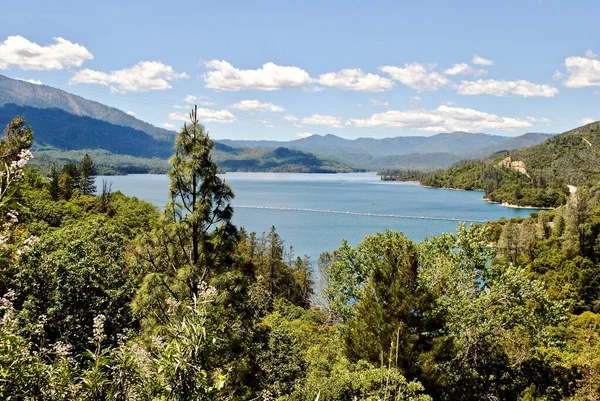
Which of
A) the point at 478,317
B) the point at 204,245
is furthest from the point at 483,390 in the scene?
the point at 204,245

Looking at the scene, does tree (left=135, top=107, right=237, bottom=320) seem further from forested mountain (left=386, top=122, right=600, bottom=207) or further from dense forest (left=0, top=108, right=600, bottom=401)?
forested mountain (left=386, top=122, right=600, bottom=207)

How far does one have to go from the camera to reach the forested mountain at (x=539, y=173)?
12934 centimetres

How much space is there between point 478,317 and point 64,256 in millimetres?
13592

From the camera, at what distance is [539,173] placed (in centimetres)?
15962

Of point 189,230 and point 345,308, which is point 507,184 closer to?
point 345,308

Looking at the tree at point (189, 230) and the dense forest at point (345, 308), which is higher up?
the tree at point (189, 230)

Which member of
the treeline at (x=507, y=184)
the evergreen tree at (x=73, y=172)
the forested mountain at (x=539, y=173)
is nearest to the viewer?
the evergreen tree at (x=73, y=172)

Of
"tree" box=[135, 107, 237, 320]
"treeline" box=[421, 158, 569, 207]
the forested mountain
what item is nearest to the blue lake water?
"treeline" box=[421, 158, 569, 207]

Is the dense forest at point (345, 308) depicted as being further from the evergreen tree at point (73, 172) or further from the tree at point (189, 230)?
the evergreen tree at point (73, 172)

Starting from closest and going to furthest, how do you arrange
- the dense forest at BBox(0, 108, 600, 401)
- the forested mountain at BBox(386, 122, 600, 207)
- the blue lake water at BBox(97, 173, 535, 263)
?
the dense forest at BBox(0, 108, 600, 401), the blue lake water at BBox(97, 173, 535, 263), the forested mountain at BBox(386, 122, 600, 207)

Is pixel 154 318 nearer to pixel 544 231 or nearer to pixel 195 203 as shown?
pixel 195 203

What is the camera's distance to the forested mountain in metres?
129

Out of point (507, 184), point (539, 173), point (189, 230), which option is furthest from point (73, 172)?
point (539, 173)

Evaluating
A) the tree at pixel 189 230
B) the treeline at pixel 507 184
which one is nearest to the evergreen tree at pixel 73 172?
the tree at pixel 189 230
